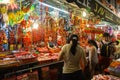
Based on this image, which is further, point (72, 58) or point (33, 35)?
point (33, 35)

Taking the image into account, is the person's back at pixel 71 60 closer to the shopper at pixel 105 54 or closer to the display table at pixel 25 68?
the display table at pixel 25 68

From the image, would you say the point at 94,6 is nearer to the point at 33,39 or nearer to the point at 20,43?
the point at 33,39

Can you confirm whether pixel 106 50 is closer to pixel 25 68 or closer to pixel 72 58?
pixel 72 58

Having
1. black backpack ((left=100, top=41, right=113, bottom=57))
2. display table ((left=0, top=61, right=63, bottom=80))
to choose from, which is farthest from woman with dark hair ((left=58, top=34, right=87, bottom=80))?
black backpack ((left=100, top=41, right=113, bottom=57))

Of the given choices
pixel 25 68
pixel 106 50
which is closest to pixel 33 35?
pixel 25 68

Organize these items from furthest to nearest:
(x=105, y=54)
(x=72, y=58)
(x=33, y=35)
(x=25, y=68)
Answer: (x=105, y=54)
(x=33, y=35)
(x=25, y=68)
(x=72, y=58)

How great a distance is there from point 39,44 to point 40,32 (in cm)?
45

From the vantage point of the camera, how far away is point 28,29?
653cm

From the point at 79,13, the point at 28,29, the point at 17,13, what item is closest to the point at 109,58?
the point at 79,13

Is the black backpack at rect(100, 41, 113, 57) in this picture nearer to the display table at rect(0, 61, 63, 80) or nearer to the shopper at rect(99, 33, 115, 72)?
the shopper at rect(99, 33, 115, 72)

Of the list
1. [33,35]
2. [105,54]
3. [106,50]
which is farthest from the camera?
[105,54]

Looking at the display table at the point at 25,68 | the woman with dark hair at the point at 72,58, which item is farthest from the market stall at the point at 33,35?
the woman with dark hair at the point at 72,58

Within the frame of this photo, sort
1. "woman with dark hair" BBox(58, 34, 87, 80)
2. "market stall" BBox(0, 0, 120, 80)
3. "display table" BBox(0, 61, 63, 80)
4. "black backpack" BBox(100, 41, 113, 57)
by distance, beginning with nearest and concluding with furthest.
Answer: "display table" BBox(0, 61, 63, 80), "woman with dark hair" BBox(58, 34, 87, 80), "market stall" BBox(0, 0, 120, 80), "black backpack" BBox(100, 41, 113, 57)

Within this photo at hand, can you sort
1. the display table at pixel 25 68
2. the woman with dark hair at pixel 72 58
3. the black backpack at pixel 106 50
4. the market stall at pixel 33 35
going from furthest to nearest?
the black backpack at pixel 106 50 < the market stall at pixel 33 35 < the woman with dark hair at pixel 72 58 < the display table at pixel 25 68
